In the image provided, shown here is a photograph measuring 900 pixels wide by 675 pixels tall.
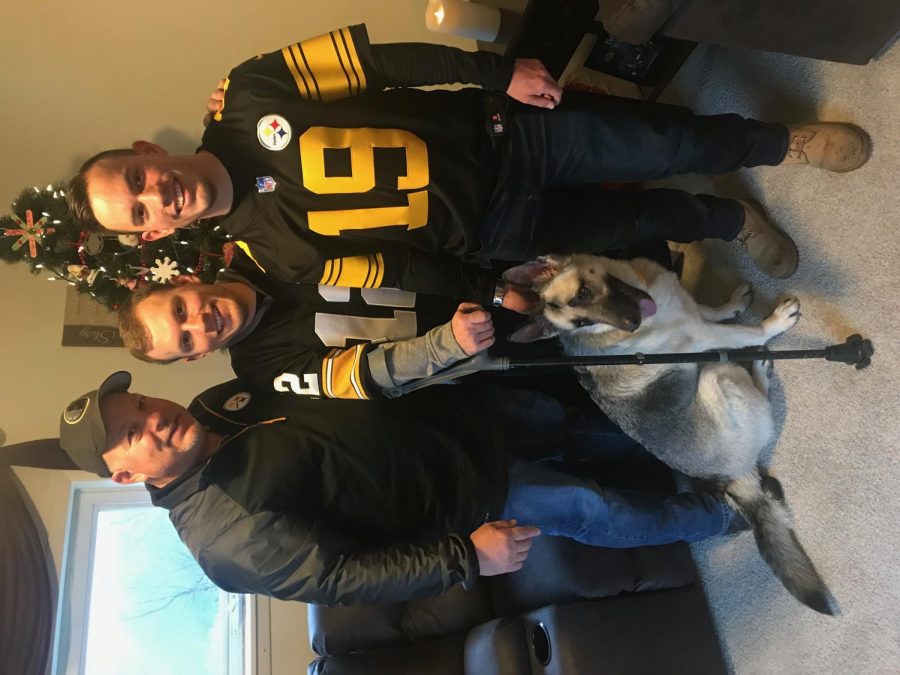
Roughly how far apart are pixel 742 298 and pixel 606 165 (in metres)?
1.12

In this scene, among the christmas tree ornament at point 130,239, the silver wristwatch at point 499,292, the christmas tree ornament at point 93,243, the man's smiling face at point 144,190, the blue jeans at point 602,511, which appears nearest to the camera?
the man's smiling face at point 144,190

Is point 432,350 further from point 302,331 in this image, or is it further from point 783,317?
point 783,317

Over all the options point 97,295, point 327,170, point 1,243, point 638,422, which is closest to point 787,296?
point 638,422

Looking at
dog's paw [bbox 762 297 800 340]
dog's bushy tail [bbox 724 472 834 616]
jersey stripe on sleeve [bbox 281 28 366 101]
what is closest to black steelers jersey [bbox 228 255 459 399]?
jersey stripe on sleeve [bbox 281 28 366 101]

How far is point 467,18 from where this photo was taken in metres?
4.04

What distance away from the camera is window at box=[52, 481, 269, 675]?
3.61m

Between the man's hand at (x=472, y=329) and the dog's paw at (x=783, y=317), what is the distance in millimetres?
1475

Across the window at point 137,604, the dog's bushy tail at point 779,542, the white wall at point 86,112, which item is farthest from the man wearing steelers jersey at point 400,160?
the window at point 137,604

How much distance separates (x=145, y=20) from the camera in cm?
387

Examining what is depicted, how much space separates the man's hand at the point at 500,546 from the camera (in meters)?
2.25

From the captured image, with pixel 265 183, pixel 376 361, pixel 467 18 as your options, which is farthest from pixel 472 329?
pixel 467 18

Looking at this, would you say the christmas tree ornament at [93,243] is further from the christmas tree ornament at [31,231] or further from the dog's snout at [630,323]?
the dog's snout at [630,323]

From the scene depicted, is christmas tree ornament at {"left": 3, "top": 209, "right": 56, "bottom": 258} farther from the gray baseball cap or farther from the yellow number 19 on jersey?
the yellow number 19 on jersey

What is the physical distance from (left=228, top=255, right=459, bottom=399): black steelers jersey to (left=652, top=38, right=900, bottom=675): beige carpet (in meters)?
1.82
